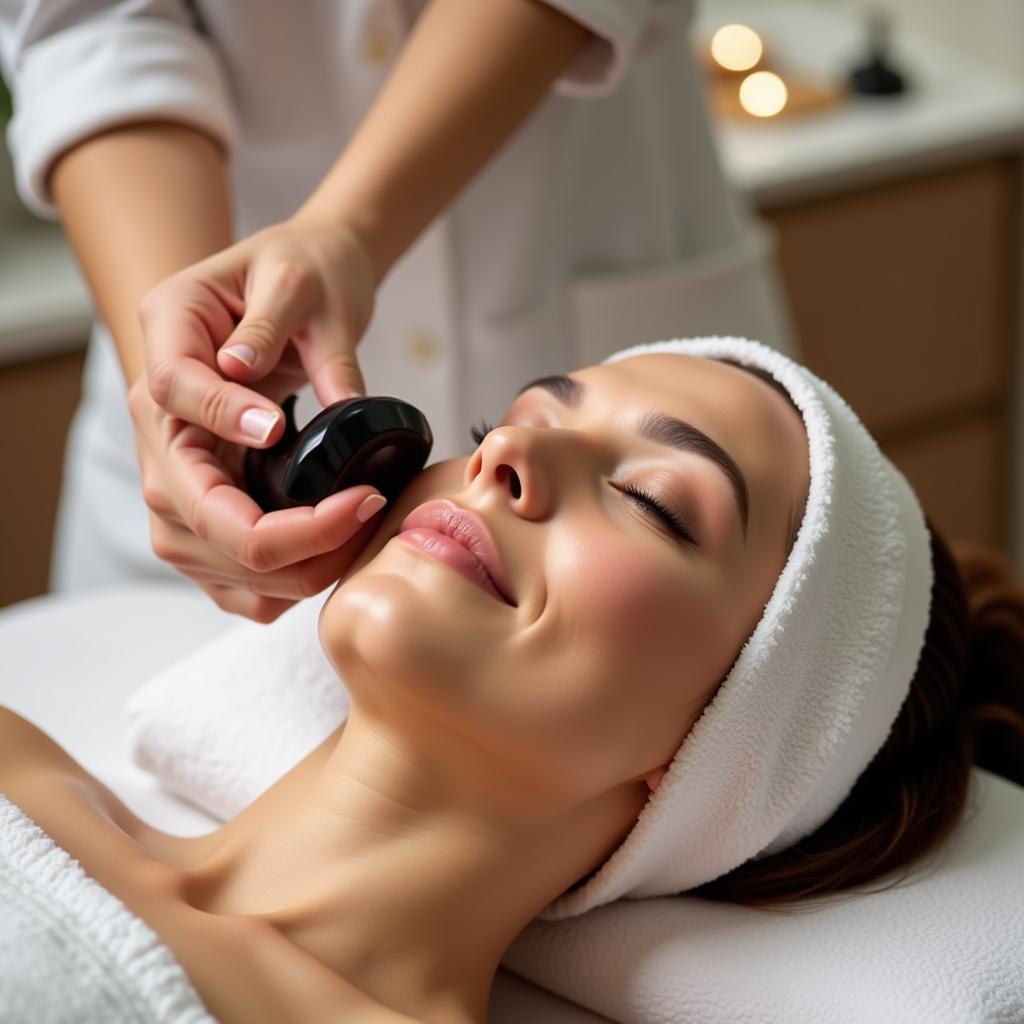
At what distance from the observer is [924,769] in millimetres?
1141

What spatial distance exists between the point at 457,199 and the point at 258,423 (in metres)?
0.53

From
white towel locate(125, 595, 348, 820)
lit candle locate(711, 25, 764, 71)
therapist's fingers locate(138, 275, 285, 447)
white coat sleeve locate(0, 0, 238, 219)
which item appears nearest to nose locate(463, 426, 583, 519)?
therapist's fingers locate(138, 275, 285, 447)

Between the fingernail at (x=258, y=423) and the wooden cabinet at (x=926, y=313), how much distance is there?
154 centimetres

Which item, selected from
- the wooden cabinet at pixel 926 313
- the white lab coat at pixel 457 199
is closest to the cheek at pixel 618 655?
the white lab coat at pixel 457 199

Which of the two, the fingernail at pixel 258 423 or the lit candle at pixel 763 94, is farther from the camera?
the lit candle at pixel 763 94

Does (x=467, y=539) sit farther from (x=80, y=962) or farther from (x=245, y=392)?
(x=80, y=962)

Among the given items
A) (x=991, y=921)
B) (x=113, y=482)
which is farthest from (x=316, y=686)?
(x=991, y=921)

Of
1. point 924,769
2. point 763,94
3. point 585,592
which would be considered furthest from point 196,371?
point 763,94

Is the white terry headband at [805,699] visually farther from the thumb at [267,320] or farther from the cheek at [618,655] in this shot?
the thumb at [267,320]

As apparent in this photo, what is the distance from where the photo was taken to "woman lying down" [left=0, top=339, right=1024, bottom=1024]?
939 millimetres

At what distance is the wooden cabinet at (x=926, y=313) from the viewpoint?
7.89 ft

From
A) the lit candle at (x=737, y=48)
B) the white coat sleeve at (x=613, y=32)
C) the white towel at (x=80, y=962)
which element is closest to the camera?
the white towel at (x=80, y=962)

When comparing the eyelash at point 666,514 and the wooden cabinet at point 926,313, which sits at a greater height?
the eyelash at point 666,514

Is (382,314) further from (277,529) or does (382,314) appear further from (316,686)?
(277,529)
